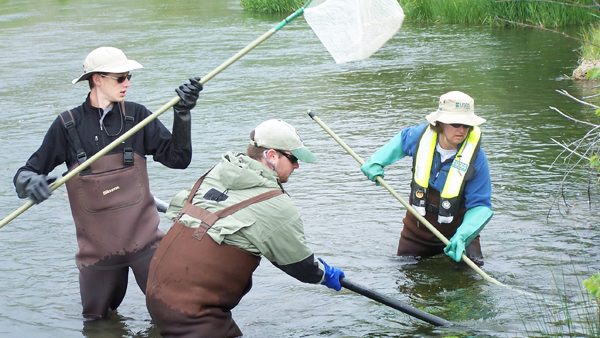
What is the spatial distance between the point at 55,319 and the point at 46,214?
3.09 m

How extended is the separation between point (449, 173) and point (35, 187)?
2920mm

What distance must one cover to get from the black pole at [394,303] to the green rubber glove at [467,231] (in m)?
0.60

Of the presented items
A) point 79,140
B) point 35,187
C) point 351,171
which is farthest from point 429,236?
point 351,171

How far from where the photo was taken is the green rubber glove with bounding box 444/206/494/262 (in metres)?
6.56

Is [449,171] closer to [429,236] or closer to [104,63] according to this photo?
[429,236]

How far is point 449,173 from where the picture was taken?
22.1 feet

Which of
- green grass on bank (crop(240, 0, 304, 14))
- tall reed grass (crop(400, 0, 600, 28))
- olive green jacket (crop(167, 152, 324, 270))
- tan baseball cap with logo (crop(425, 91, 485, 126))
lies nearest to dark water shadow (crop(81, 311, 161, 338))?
olive green jacket (crop(167, 152, 324, 270))

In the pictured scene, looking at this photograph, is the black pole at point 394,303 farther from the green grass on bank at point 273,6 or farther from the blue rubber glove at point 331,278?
the green grass on bank at point 273,6

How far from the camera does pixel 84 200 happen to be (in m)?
5.67

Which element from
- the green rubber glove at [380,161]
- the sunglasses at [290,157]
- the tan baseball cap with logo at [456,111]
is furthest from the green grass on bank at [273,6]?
the sunglasses at [290,157]

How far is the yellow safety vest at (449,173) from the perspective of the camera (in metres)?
6.70

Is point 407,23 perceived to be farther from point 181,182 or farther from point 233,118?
point 181,182

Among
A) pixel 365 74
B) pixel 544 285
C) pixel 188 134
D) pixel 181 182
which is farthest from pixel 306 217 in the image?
pixel 365 74

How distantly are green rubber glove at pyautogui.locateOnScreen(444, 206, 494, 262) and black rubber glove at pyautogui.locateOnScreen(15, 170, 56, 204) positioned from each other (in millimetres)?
2806
